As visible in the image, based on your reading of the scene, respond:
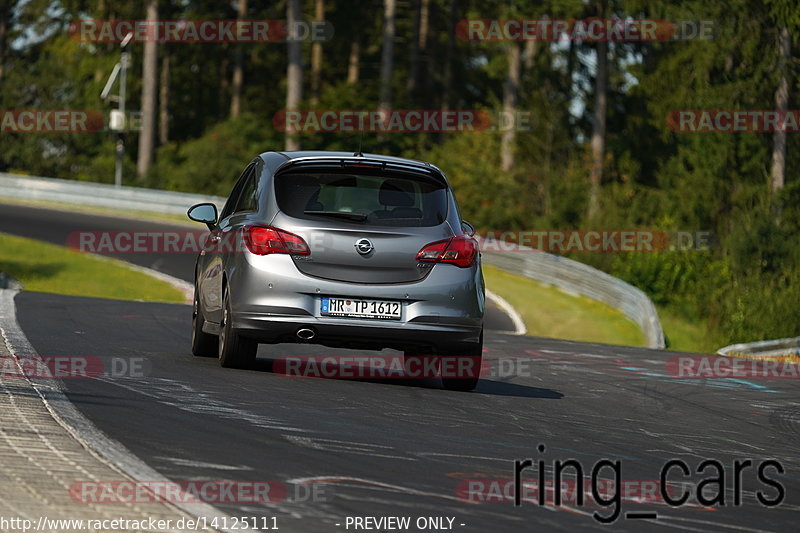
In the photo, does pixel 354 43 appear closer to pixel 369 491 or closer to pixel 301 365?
pixel 301 365

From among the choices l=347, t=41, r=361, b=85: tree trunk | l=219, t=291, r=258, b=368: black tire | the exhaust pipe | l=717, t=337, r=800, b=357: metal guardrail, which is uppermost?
l=347, t=41, r=361, b=85: tree trunk

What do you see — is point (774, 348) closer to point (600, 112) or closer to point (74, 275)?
point (74, 275)

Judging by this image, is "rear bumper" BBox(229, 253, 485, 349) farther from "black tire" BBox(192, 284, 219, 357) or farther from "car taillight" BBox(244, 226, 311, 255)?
"black tire" BBox(192, 284, 219, 357)

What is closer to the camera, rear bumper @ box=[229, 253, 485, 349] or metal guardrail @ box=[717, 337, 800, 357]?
rear bumper @ box=[229, 253, 485, 349]

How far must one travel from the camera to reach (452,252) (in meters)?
11.4

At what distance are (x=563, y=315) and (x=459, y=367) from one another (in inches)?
804

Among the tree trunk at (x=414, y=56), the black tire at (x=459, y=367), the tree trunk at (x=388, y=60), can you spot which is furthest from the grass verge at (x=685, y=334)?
the tree trunk at (x=414, y=56)

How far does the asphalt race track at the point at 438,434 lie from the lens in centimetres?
663

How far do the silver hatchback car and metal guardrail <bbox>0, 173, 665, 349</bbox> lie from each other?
1661 cm

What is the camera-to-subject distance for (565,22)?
183ft

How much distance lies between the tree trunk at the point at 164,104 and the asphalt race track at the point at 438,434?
6733 cm

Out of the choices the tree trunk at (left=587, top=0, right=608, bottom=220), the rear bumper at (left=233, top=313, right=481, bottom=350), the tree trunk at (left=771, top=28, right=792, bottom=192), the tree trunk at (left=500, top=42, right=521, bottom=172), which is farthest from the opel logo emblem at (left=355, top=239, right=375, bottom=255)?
the tree trunk at (left=500, top=42, right=521, bottom=172)

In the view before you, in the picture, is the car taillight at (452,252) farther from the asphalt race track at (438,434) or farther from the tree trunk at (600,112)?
the tree trunk at (600,112)

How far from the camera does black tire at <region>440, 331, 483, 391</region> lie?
1157cm
